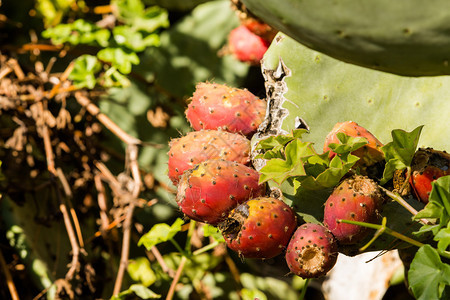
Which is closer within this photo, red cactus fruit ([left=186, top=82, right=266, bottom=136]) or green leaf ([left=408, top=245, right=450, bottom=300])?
green leaf ([left=408, top=245, right=450, bottom=300])

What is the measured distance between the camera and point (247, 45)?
1436 mm

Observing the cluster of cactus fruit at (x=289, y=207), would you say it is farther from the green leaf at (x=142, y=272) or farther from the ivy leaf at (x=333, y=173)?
the green leaf at (x=142, y=272)

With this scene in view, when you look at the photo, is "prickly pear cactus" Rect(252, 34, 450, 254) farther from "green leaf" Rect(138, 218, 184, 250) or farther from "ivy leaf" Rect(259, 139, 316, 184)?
"green leaf" Rect(138, 218, 184, 250)

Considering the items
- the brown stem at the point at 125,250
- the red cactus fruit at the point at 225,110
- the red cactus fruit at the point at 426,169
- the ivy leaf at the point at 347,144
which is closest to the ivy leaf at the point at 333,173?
the ivy leaf at the point at 347,144

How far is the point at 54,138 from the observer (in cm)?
152

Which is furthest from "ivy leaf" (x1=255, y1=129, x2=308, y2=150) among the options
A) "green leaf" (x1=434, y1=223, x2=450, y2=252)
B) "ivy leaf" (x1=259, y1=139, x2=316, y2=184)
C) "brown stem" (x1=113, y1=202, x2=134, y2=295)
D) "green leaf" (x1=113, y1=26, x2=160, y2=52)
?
"green leaf" (x1=113, y1=26, x2=160, y2=52)

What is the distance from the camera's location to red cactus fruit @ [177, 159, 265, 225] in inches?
33.5

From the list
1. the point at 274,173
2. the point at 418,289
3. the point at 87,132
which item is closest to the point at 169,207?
the point at 87,132

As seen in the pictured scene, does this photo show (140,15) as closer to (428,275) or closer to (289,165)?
(289,165)

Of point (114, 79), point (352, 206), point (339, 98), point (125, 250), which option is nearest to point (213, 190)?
point (352, 206)

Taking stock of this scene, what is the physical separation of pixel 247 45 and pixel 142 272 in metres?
0.61

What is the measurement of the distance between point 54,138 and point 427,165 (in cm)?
101

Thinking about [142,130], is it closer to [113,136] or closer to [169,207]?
[113,136]

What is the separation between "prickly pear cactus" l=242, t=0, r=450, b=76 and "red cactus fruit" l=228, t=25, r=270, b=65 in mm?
766
